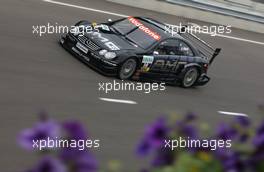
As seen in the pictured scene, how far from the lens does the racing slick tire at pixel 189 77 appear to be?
14.7 m

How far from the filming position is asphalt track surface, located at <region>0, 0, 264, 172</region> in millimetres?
9500

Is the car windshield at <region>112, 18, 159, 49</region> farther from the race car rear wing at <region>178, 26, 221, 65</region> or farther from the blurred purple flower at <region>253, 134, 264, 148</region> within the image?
the blurred purple flower at <region>253, 134, 264, 148</region>

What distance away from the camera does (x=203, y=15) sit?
Answer: 21969mm

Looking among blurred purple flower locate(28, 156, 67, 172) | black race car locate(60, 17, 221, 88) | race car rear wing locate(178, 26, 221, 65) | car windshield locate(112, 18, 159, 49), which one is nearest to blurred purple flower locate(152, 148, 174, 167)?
blurred purple flower locate(28, 156, 67, 172)

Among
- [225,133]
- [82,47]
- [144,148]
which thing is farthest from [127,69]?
[144,148]

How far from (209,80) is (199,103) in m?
1.93

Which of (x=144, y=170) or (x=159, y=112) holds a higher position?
(x=144, y=170)

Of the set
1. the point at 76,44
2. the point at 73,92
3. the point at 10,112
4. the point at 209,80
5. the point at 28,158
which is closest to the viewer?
the point at 28,158

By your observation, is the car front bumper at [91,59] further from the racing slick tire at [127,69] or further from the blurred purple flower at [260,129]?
the blurred purple flower at [260,129]

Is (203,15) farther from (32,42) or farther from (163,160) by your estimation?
(163,160)

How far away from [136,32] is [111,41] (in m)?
0.97

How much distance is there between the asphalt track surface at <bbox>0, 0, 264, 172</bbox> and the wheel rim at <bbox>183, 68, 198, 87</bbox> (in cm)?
19

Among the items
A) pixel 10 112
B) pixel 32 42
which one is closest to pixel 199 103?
pixel 32 42

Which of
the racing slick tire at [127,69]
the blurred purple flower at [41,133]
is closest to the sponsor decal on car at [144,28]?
the racing slick tire at [127,69]
